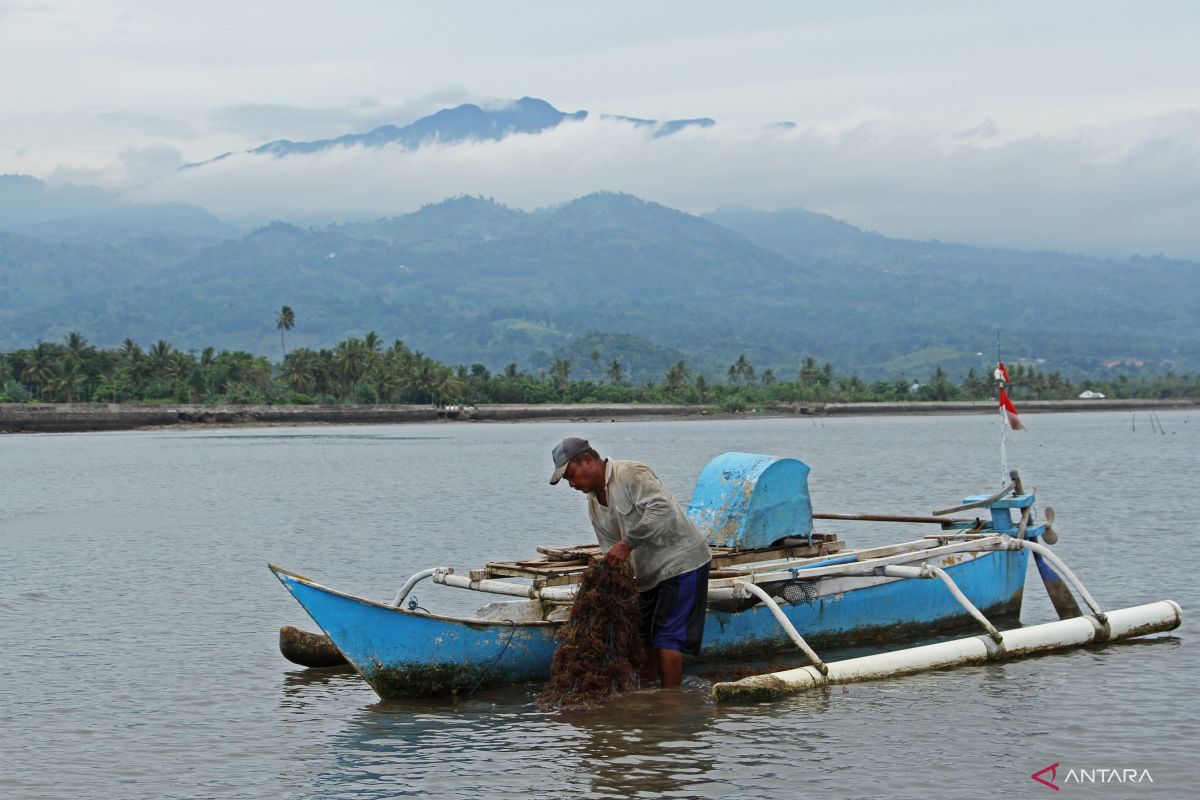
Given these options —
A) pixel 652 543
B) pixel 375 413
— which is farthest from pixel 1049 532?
pixel 375 413

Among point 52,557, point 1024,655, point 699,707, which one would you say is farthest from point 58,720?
point 52,557

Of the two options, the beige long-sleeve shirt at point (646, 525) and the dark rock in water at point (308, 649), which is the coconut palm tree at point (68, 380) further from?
the beige long-sleeve shirt at point (646, 525)

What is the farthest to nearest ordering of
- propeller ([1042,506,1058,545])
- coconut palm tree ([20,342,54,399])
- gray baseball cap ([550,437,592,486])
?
coconut palm tree ([20,342,54,399])
propeller ([1042,506,1058,545])
gray baseball cap ([550,437,592,486])

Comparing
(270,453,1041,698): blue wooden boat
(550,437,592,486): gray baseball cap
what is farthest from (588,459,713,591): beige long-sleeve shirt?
(270,453,1041,698): blue wooden boat

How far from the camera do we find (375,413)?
142 m

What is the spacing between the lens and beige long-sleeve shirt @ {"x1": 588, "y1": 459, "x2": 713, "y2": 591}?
1128 centimetres

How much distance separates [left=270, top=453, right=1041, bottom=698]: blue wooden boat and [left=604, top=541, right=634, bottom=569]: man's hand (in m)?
0.86

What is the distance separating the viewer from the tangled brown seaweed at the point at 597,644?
11422 millimetres

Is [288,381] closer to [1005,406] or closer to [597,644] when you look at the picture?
[1005,406]

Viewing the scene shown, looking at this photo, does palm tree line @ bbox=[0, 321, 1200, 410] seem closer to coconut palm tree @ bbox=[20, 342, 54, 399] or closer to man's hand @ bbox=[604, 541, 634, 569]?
coconut palm tree @ bbox=[20, 342, 54, 399]

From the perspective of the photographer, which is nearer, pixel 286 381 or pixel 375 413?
pixel 375 413

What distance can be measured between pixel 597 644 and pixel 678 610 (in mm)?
768

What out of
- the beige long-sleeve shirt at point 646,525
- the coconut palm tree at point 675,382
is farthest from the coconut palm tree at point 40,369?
the beige long-sleeve shirt at point 646,525

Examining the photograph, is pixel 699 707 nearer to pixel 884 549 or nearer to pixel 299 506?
pixel 884 549
